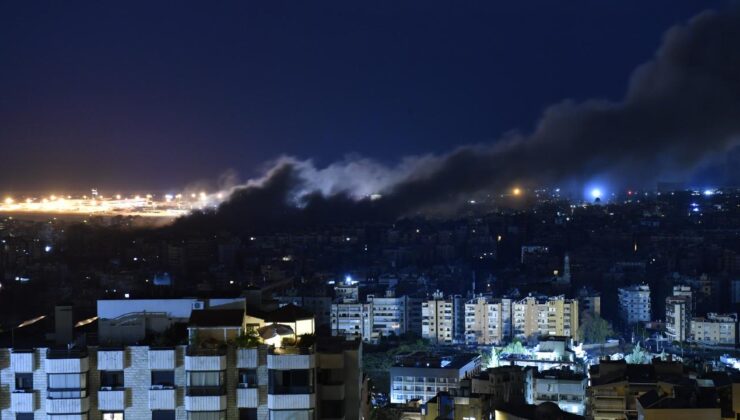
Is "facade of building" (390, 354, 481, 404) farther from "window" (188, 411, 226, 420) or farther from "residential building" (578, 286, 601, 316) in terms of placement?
"window" (188, 411, 226, 420)

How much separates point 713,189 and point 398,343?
2033cm

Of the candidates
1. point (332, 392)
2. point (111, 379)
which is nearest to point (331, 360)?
point (332, 392)

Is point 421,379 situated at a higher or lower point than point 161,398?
lower

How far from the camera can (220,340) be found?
347 cm

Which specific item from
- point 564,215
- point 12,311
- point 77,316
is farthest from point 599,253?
point 77,316

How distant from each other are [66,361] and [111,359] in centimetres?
15

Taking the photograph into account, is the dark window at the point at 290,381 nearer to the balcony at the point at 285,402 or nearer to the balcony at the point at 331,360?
the balcony at the point at 285,402

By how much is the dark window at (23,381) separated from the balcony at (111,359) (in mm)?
231

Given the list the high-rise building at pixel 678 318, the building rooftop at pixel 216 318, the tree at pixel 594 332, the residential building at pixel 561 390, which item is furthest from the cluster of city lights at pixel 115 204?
the building rooftop at pixel 216 318

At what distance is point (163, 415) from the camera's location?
11.1 ft

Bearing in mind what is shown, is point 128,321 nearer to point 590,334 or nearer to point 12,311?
point 12,311

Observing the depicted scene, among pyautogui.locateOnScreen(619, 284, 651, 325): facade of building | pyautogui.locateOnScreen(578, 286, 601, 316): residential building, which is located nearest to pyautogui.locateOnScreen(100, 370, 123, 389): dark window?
pyautogui.locateOnScreen(578, 286, 601, 316): residential building

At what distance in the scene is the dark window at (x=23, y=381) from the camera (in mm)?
3369

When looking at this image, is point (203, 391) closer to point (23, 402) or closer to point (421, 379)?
point (23, 402)
